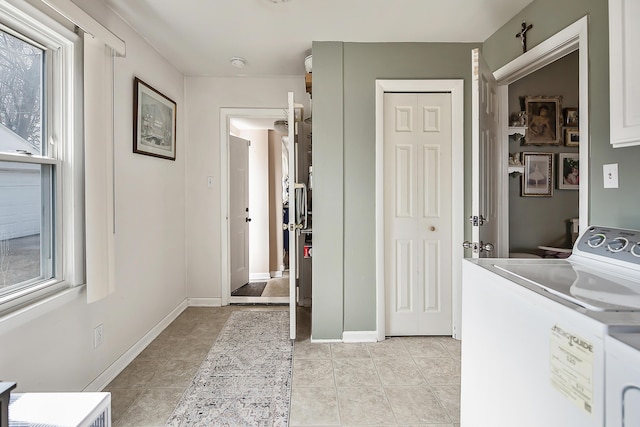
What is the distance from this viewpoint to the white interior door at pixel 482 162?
1726 millimetres

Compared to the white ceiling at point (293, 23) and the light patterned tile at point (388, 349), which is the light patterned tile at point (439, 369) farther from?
Result: the white ceiling at point (293, 23)

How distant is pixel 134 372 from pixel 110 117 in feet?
5.50

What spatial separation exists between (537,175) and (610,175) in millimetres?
1402

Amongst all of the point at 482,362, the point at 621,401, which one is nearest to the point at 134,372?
the point at 482,362

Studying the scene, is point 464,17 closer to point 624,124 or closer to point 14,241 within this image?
point 624,124

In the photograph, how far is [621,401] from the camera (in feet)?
2.13

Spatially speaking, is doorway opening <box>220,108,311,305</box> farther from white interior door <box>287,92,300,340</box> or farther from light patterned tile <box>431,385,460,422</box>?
light patterned tile <box>431,385,460,422</box>

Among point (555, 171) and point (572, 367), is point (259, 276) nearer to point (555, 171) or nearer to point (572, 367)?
point (555, 171)

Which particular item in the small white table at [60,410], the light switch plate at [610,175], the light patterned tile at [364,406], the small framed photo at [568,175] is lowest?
the light patterned tile at [364,406]

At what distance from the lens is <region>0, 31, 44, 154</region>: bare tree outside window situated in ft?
4.70

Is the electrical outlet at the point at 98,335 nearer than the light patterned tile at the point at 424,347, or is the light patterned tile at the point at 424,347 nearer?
the electrical outlet at the point at 98,335

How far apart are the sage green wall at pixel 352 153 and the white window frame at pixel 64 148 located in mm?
1532

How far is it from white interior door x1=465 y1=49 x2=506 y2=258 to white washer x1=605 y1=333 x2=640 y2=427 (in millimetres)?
1106

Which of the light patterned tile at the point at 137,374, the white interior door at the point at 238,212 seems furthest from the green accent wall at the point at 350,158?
the white interior door at the point at 238,212
